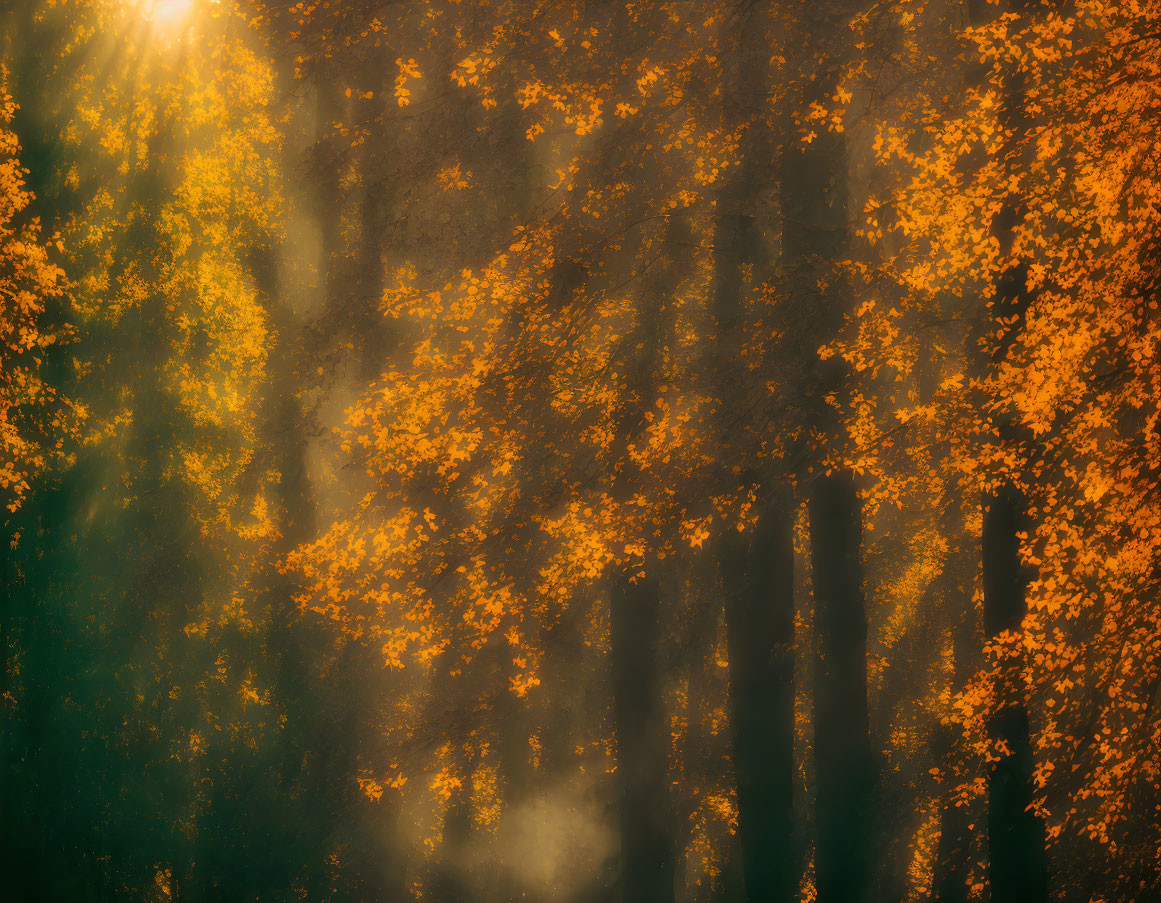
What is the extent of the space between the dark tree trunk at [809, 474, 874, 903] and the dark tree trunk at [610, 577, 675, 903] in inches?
76.9

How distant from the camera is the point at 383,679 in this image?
13867 millimetres

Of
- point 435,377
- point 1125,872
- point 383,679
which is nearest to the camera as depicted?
point 1125,872

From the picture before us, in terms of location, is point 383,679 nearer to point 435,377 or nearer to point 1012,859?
point 435,377

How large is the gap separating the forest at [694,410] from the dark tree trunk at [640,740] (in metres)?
0.05

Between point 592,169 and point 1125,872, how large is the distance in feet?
21.3

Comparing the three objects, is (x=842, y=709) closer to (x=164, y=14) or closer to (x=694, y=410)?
(x=694, y=410)

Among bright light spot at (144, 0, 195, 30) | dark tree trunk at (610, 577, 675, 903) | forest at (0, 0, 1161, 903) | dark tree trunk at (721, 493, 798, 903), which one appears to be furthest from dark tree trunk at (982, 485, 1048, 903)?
bright light spot at (144, 0, 195, 30)

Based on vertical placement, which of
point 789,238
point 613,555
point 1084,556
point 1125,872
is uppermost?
point 789,238

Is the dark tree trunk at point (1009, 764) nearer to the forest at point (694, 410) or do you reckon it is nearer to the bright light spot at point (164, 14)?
the forest at point (694, 410)

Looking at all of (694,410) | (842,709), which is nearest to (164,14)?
(694,410)

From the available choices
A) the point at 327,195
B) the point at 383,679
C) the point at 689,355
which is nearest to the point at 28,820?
the point at 383,679

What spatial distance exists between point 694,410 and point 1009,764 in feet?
13.6

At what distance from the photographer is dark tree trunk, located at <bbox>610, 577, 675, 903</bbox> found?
9719mm

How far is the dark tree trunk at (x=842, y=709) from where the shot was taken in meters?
8.35
